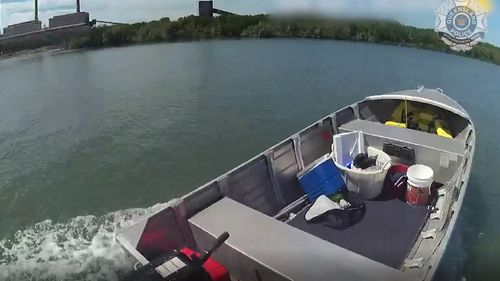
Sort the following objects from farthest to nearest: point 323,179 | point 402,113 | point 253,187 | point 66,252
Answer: point 402,113 < point 66,252 < point 323,179 < point 253,187

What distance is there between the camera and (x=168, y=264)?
3.62 metres

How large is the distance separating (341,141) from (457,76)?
66.2ft

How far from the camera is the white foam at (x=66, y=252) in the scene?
6.46m

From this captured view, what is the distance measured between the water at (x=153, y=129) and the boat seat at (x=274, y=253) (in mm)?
1641

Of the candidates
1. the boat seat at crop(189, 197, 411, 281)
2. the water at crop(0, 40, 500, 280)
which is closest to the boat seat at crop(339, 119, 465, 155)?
the water at crop(0, 40, 500, 280)

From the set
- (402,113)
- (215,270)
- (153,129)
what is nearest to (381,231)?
(215,270)

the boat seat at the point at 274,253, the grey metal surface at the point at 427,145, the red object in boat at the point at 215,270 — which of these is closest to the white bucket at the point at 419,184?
the grey metal surface at the point at 427,145

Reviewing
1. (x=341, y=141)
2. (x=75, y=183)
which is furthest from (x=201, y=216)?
(x=75, y=183)

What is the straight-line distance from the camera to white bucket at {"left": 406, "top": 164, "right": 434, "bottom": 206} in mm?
6180

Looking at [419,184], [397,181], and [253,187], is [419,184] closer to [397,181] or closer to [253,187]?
[397,181]

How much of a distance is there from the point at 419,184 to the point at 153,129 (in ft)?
32.0

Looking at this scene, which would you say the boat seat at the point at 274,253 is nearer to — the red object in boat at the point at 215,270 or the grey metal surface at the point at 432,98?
the red object in boat at the point at 215,270

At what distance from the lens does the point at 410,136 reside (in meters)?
7.05

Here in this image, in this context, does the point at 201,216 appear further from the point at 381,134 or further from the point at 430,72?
the point at 430,72
